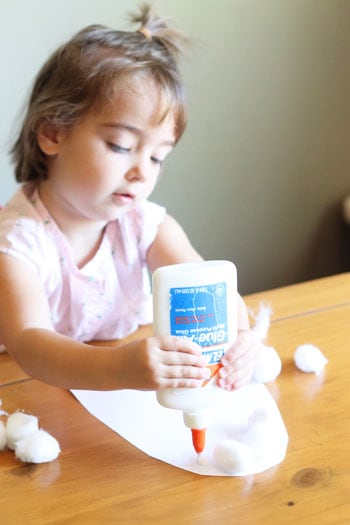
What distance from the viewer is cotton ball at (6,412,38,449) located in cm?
69

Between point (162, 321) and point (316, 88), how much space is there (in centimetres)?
104

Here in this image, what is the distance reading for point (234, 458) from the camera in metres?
0.64

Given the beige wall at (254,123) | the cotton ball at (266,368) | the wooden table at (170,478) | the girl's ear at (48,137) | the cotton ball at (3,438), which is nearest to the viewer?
the wooden table at (170,478)

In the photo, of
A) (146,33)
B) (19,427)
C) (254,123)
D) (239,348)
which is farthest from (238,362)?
(254,123)

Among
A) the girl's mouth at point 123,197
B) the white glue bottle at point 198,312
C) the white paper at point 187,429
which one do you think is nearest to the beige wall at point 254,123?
the girl's mouth at point 123,197

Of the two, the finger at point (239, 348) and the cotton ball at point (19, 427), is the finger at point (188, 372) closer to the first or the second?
the finger at point (239, 348)

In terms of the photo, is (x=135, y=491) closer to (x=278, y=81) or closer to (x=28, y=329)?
(x=28, y=329)

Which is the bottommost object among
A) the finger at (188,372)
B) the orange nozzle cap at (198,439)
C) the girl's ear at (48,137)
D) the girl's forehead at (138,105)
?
the orange nozzle cap at (198,439)

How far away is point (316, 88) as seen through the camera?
4.94ft

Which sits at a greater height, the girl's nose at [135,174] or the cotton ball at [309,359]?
the girl's nose at [135,174]

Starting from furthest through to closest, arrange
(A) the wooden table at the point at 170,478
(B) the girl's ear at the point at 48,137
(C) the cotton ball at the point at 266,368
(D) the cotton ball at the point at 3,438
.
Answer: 1. (B) the girl's ear at the point at 48,137
2. (C) the cotton ball at the point at 266,368
3. (D) the cotton ball at the point at 3,438
4. (A) the wooden table at the point at 170,478

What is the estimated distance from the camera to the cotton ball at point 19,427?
0.69 metres

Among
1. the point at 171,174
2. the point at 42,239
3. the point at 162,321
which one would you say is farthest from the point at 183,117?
the point at 171,174

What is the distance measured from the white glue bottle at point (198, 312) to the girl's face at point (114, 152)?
A: 0.27 metres
